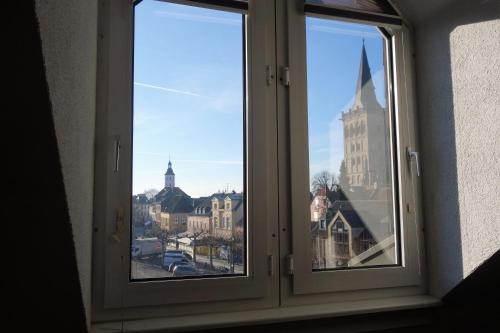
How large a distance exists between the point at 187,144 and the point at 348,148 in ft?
2.32

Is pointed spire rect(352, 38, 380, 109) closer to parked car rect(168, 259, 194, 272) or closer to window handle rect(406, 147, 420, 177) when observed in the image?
window handle rect(406, 147, 420, 177)

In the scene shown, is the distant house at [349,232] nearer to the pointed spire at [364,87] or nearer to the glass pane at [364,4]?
the pointed spire at [364,87]

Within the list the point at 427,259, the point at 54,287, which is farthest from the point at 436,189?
the point at 54,287

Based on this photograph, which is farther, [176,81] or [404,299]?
[404,299]

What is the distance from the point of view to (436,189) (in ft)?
6.01

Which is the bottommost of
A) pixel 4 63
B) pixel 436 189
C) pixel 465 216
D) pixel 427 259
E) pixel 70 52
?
pixel 427 259

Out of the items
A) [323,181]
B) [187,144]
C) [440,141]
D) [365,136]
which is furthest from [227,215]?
[440,141]

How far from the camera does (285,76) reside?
1.76 m

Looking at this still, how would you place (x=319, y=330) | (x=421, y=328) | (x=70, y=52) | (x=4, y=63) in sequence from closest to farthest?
(x=4, y=63), (x=70, y=52), (x=319, y=330), (x=421, y=328)

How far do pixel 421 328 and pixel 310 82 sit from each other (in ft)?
3.65

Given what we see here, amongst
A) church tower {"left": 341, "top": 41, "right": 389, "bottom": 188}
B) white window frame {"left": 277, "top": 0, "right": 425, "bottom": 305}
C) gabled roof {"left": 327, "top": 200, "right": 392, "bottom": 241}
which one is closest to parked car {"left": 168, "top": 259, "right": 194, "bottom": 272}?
white window frame {"left": 277, "top": 0, "right": 425, "bottom": 305}

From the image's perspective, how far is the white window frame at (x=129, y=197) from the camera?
4.90ft

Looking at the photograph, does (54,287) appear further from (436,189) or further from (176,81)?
(436,189)

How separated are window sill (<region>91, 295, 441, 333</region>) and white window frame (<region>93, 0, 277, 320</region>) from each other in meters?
0.05
